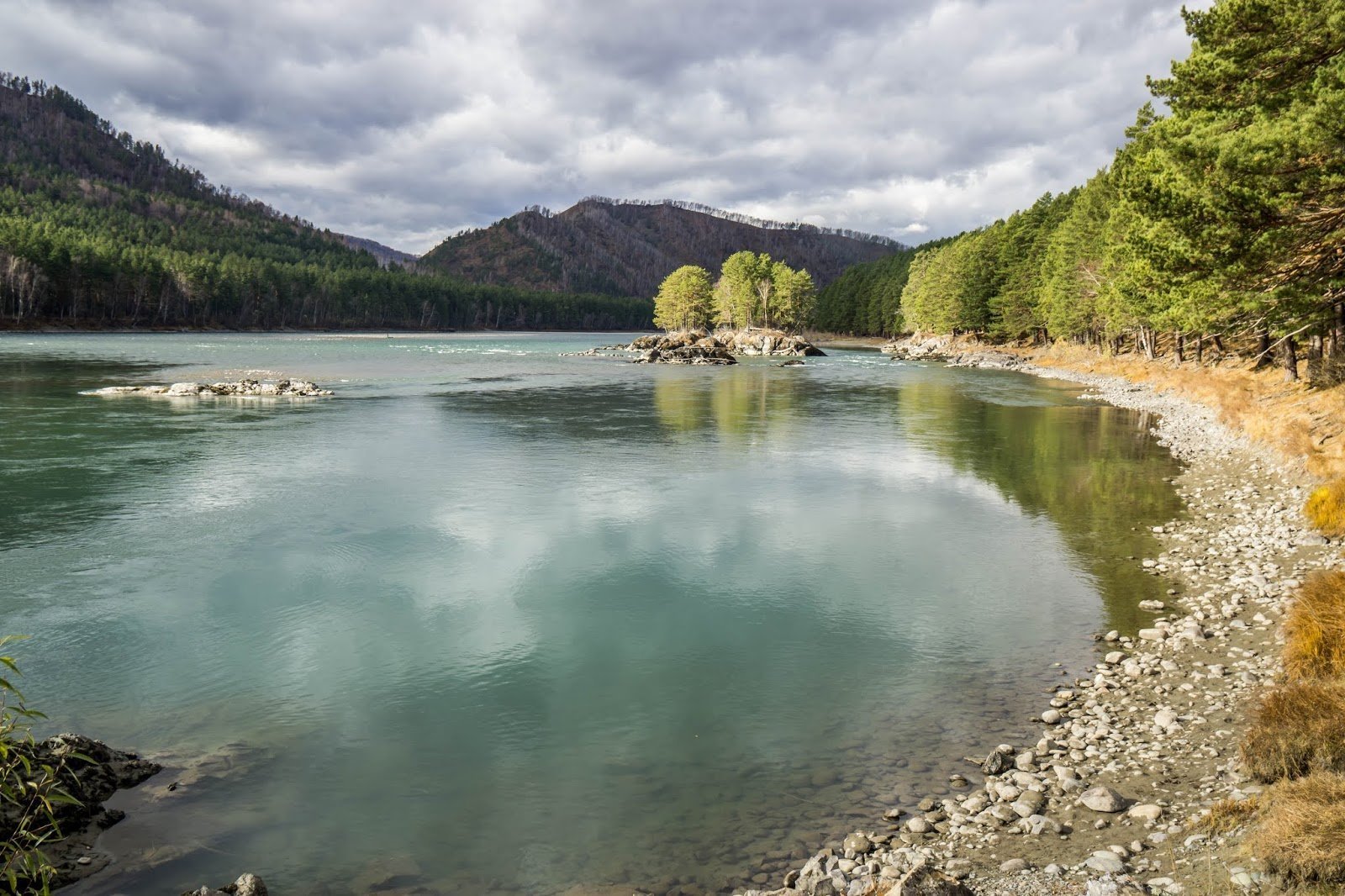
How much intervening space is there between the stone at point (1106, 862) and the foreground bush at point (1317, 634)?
16.6ft

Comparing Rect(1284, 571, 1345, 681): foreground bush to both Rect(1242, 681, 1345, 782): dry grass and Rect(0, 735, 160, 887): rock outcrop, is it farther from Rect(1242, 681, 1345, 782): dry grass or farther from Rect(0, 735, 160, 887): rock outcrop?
Rect(0, 735, 160, 887): rock outcrop

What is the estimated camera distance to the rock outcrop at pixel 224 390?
185 ft

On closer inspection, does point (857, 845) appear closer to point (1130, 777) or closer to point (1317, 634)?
point (1130, 777)

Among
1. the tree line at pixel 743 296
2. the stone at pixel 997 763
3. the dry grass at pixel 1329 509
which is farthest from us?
the tree line at pixel 743 296

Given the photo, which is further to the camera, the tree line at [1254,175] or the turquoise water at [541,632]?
the tree line at [1254,175]

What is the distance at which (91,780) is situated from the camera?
966 centimetres

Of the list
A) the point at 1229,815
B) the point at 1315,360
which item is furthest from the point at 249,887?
the point at 1315,360

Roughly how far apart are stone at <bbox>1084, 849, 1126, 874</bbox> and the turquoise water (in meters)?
2.26

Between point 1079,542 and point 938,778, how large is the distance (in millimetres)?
13682

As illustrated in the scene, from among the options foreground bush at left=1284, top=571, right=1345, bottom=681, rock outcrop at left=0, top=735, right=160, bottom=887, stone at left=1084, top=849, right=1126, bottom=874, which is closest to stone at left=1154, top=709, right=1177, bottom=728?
foreground bush at left=1284, top=571, right=1345, bottom=681

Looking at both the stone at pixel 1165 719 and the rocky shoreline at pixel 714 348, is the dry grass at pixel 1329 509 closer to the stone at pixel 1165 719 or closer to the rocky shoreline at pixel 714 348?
the stone at pixel 1165 719

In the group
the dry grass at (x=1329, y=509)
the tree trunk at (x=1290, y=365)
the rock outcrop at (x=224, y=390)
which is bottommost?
the dry grass at (x=1329, y=509)

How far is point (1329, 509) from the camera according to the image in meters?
18.7

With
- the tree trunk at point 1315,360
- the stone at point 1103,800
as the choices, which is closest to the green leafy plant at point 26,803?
the stone at point 1103,800
